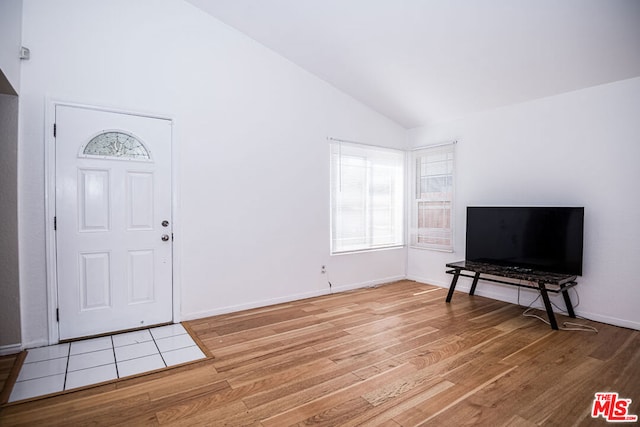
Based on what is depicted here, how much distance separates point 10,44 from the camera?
2514 mm

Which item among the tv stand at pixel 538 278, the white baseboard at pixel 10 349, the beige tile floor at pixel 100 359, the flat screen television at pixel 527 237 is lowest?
the beige tile floor at pixel 100 359

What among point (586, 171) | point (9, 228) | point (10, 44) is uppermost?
point (10, 44)

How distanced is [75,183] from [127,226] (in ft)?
1.84

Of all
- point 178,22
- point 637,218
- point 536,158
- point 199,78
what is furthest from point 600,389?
point 178,22

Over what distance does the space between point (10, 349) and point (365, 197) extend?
4073 mm

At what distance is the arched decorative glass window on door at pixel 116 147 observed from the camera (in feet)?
10.1

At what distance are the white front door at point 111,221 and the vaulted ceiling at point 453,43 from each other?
1.60 m

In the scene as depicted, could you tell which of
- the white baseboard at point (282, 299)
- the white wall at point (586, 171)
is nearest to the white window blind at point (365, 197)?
the white baseboard at point (282, 299)

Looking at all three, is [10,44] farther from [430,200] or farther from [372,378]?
[430,200]

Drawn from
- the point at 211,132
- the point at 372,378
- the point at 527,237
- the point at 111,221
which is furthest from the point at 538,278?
the point at 111,221

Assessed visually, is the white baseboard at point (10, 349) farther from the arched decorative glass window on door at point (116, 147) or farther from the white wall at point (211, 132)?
the arched decorative glass window on door at point (116, 147)

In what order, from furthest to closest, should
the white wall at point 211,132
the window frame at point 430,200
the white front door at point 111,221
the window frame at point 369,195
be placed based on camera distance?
the window frame at point 430,200 < the window frame at point 369,195 < the white front door at point 111,221 < the white wall at point 211,132

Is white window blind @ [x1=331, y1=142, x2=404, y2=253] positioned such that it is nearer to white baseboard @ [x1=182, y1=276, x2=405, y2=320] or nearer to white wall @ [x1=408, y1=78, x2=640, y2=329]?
white baseboard @ [x1=182, y1=276, x2=405, y2=320]

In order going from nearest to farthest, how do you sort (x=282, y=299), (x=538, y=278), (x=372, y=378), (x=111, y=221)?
(x=372, y=378)
(x=111, y=221)
(x=538, y=278)
(x=282, y=299)
